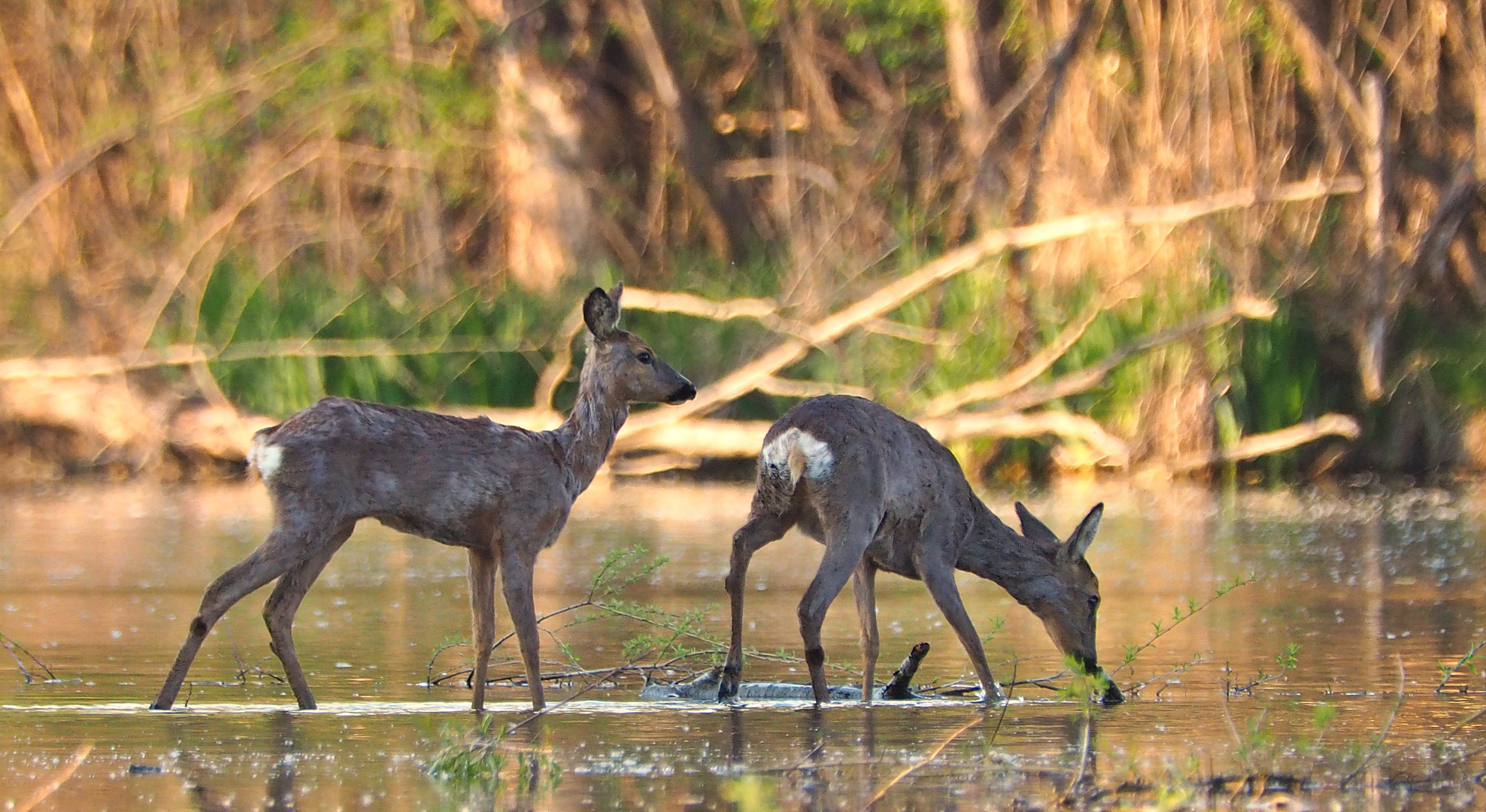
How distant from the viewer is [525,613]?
297 inches

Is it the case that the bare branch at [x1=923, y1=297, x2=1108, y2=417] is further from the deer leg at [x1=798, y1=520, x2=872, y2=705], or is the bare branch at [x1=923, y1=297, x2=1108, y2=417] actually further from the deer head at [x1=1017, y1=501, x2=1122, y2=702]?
the deer leg at [x1=798, y1=520, x2=872, y2=705]

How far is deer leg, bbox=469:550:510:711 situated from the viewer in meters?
7.52

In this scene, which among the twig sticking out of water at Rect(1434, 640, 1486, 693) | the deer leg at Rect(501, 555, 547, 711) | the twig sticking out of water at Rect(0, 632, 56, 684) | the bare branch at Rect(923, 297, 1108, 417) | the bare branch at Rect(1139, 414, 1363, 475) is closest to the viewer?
the twig sticking out of water at Rect(1434, 640, 1486, 693)

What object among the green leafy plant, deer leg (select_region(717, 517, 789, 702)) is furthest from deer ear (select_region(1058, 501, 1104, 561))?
the green leafy plant

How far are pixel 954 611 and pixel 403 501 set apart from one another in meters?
1.98

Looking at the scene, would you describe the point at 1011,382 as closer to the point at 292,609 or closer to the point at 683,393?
the point at 683,393

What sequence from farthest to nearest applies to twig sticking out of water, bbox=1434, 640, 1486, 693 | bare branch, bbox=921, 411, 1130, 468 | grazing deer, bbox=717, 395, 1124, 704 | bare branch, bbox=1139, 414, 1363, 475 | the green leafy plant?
bare branch, bbox=921, 411, 1130, 468
bare branch, bbox=1139, 414, 1363, 475
grazing deer, bbox=717, 395, 1124, 704
twig sticking out of water, bbox=1434, 640, 1486, 693
the green leafy plant

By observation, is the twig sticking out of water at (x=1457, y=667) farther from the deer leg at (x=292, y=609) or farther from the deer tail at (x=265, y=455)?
the deer tail at (x=265, y=455)

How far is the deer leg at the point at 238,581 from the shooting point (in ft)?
23.9

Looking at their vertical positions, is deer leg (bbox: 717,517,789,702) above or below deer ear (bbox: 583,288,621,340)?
below

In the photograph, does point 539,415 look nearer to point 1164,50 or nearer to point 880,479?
point 1164,50

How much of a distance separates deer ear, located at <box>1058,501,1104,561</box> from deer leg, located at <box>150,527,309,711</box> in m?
2.85

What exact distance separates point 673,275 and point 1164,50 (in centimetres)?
525

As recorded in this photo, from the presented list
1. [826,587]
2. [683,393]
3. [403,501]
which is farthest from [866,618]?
[403,501]
